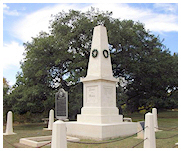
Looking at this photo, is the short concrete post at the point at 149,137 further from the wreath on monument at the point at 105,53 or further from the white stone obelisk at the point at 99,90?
the wreath on monument at the point at 105,53

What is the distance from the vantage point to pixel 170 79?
21594 mm

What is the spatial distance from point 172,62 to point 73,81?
1073 centimetres

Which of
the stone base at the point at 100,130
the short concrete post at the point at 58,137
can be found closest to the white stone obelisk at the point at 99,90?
the stone base at the point at 100,130

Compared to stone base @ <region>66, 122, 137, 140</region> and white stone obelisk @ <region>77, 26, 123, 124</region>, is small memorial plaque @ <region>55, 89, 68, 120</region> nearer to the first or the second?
white stone obelisk @ <region>77, 26, 123, 124</region>

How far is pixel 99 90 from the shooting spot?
11.2m

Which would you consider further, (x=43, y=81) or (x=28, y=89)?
(x=43, y=81)

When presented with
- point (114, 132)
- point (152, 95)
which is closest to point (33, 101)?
point (114, 132)

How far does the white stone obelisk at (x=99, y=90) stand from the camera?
36.1ft

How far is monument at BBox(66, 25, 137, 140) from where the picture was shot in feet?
33.6

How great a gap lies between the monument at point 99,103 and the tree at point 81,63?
5.69 m

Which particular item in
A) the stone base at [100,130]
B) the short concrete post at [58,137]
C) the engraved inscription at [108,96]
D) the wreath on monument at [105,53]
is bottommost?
the stone base at [100,130]

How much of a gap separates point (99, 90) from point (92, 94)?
0.55 meters

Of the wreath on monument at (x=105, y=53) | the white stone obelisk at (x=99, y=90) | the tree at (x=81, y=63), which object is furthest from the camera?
the tree at (x=81, y=63)

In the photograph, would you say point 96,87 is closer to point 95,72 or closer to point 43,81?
point 95,72
